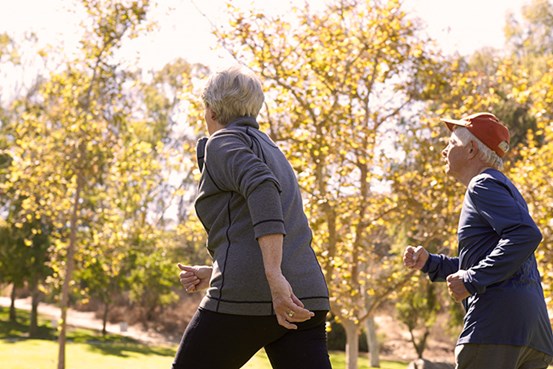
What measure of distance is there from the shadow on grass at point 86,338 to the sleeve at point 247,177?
70.2 ft

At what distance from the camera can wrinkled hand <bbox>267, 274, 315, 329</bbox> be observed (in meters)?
2.80

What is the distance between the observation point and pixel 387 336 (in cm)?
3425

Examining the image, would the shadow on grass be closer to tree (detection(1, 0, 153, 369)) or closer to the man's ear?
tree (detection(1, 0, 153, 369))

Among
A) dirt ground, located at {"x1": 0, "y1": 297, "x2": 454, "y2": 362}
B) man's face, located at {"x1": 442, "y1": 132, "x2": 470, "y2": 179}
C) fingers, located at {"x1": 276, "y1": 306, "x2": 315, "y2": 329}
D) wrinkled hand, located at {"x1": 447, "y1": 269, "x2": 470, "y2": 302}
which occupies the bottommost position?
dirt ground, located at {"x1": 0, "y1": 297, "x2": 454, "y2": 362}

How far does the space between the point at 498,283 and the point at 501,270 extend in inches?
4.5

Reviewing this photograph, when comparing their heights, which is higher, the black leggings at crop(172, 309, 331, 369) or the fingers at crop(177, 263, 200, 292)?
the fingers at crop(177, 263, 200, 292)

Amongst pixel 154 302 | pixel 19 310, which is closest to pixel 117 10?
pixel 154 302

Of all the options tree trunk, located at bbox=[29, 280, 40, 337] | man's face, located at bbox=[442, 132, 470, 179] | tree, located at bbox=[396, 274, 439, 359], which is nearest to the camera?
man's face, located at bbox=[442, 132, 470, 179]

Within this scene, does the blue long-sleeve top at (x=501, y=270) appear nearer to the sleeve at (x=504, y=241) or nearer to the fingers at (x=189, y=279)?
the sleeve at (x=504, y=241)

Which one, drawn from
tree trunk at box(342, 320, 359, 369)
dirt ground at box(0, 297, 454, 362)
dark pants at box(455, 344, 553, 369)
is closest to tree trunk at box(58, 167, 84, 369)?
tree trunk at box(342, 320, 359, 369)

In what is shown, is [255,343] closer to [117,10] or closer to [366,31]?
[366,31]

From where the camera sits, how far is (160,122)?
4019 cm

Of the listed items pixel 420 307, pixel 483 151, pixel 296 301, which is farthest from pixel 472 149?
pixel 420 307

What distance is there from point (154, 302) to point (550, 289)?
29914 mm
